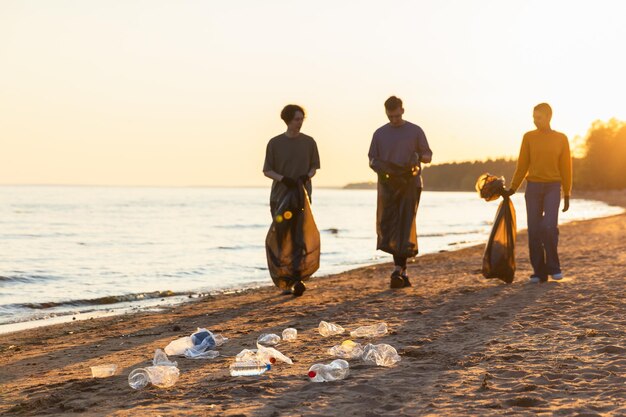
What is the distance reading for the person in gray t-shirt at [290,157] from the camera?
798cm

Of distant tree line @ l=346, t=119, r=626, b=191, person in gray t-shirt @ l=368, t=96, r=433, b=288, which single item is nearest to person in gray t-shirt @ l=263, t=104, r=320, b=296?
person in gray t-shirt @ l=368, t=96, r=433, b=288

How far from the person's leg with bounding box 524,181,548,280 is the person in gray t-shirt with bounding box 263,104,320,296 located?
257 cm

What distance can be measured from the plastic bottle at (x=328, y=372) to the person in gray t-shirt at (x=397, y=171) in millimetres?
4273

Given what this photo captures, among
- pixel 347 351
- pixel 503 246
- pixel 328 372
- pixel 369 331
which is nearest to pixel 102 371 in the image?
pixel 328 372

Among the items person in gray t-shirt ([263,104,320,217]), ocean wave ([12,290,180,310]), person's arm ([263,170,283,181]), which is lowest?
ocean wave ([12,290,180,310])

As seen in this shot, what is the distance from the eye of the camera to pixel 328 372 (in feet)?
13.5

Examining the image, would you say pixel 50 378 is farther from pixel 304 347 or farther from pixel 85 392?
pixel 304 347

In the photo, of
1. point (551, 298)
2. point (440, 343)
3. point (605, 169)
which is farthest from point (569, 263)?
point (605, 169)

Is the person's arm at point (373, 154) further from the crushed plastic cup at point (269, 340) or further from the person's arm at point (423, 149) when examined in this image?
the crushed plastic cup at point (269, 340)

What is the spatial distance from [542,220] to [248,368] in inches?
202

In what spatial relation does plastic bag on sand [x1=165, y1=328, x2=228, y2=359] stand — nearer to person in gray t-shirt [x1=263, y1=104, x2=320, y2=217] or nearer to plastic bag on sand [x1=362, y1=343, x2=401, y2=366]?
plastic bag on sand [x1=362, y1=343, x2=401, y2=366]

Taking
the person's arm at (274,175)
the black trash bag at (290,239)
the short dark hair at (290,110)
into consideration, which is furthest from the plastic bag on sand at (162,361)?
the short dark hair at (290,110)

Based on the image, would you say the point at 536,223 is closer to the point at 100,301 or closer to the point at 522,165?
the point at 522,165

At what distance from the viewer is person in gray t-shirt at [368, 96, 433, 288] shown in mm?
8195
